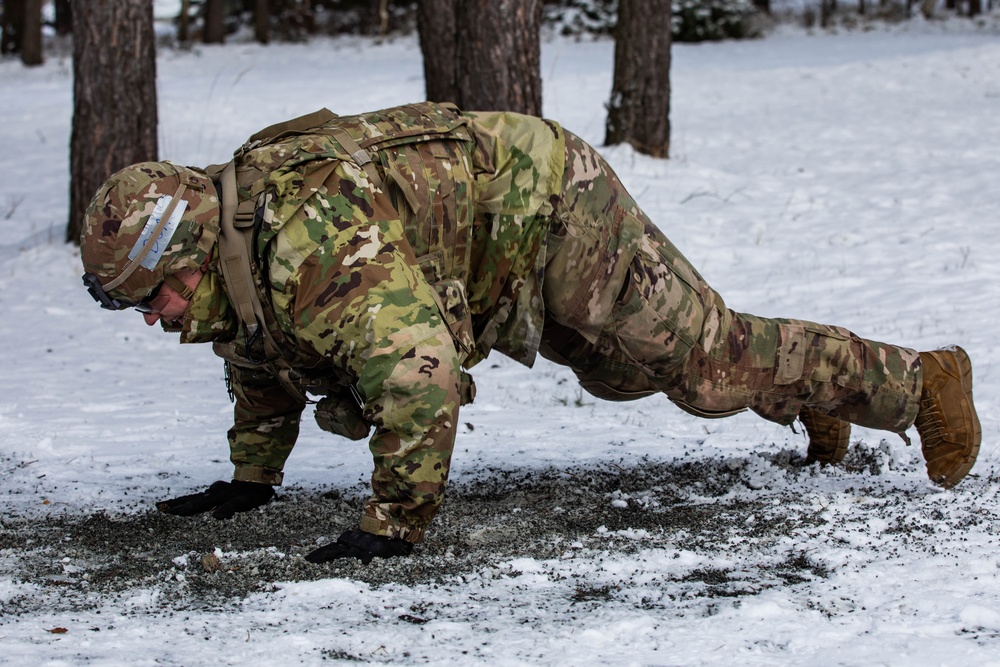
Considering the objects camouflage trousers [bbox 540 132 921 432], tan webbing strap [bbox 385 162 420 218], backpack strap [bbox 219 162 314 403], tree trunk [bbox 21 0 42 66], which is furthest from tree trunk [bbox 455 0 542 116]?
tree trunk [bbox 21 0 42 66]

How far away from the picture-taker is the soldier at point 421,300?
9.30ft

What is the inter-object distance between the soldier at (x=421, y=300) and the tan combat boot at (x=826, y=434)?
0.04 metres

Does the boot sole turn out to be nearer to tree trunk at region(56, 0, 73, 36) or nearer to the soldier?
the soldier

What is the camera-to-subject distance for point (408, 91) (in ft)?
50.6

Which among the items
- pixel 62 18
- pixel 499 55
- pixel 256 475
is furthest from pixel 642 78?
pixel 62 18

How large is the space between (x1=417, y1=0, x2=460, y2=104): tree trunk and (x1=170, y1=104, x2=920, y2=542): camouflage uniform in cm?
622

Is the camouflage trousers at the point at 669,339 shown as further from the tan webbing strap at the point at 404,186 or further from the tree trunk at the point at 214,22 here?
the tree trunk at the point at 214,22

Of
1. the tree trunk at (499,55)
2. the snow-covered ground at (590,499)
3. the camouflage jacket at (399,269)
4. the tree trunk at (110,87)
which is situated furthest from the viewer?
the tree trunk at (110,87)

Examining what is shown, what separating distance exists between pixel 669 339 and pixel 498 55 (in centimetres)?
441

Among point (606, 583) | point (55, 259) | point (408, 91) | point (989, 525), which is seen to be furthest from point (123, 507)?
point (408, 91)

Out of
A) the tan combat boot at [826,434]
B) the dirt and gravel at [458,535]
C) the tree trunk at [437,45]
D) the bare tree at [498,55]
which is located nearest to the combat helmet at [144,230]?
the dirt and gravel at [458,535]

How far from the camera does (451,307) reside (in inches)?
120

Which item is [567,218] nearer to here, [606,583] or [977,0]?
[606,583]

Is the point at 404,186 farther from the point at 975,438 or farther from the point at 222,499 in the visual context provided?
the point at 975,438
